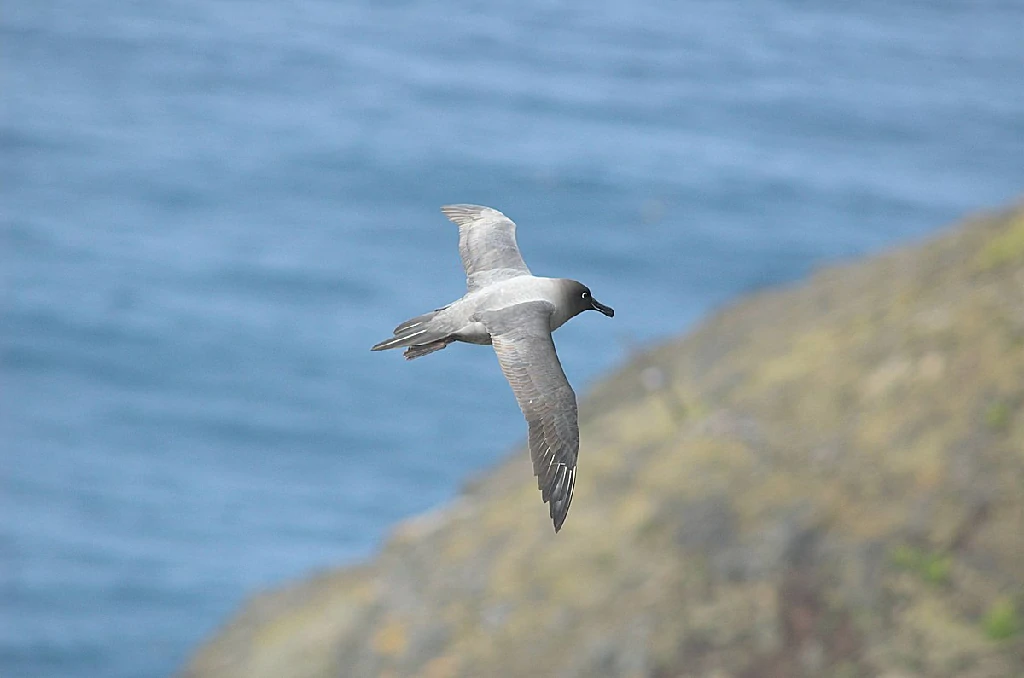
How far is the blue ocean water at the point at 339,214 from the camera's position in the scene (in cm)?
6303

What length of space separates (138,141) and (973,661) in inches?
3393

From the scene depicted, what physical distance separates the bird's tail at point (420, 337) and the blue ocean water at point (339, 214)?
4130 centimetres

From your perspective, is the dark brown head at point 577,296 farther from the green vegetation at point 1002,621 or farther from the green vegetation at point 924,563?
the green vegetation at point 1002,621

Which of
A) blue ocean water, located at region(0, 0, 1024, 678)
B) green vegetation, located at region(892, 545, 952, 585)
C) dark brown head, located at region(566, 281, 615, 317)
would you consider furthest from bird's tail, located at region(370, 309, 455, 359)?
blue ocean water, located at region(0, 0, 1024, 678)

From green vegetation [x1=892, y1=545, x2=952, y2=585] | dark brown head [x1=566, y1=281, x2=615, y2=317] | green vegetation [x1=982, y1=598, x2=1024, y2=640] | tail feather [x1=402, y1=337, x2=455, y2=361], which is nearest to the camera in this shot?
tail feather [x1=402, y1=337, x2=455, y2=361]

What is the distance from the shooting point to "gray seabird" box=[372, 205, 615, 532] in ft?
43.7

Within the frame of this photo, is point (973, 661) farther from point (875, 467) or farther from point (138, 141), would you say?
point (138, 141)

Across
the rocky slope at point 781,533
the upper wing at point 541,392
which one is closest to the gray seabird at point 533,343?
the upper wing at point 541,392

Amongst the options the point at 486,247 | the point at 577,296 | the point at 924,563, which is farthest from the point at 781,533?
the point at 577,296

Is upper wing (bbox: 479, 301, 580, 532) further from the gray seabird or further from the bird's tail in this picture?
the bird's tail

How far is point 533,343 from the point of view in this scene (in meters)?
13.7

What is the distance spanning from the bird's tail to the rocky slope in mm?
8206

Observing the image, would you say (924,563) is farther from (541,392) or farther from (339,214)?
(339,214)

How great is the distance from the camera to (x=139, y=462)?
220 feet
